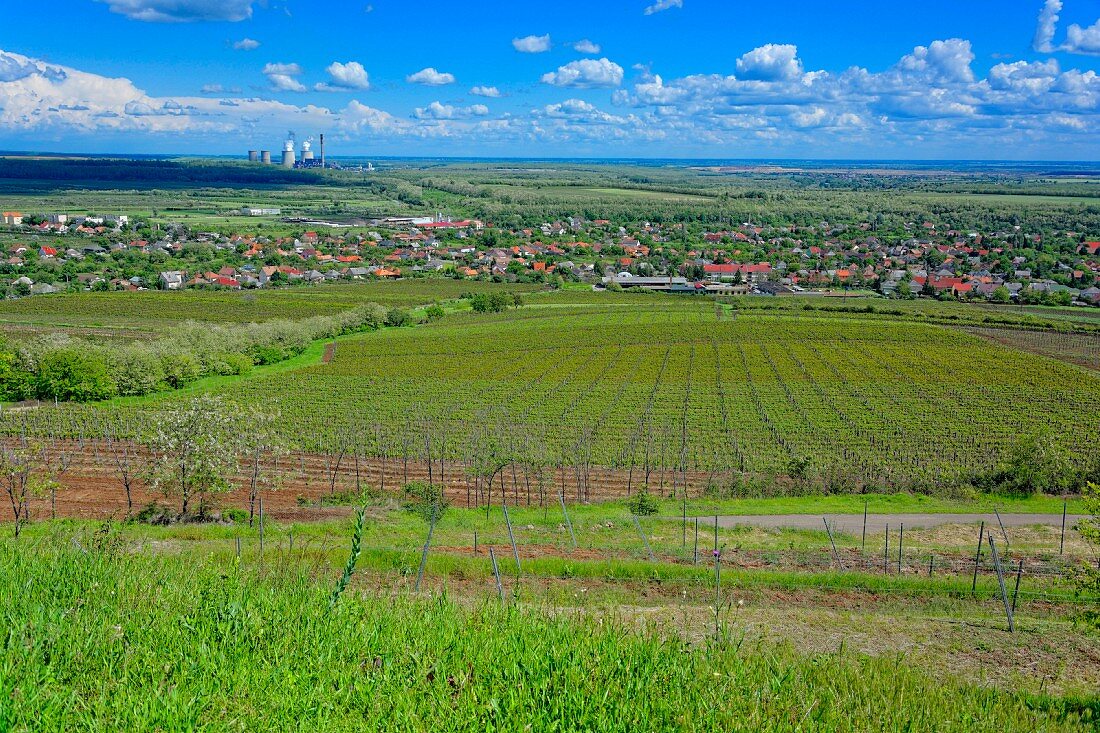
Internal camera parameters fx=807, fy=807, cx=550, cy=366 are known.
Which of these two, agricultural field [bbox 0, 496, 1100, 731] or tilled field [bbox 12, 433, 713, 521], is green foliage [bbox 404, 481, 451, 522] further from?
agricultural field [bbox 0, 496, 1100, 731]

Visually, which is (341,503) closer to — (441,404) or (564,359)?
(441,404)

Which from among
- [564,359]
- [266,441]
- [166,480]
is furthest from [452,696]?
[564,359]

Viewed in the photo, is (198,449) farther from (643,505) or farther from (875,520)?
(875,520)

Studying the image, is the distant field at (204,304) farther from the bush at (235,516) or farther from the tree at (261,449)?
the bush at (235,516)

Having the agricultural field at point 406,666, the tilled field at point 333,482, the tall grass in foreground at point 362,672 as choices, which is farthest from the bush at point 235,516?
the tall grass in foreground at point 362,672

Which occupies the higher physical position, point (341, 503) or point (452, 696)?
point (452, 696)
